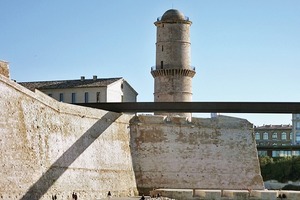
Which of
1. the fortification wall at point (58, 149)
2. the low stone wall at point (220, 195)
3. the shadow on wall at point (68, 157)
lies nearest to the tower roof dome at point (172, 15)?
the fortification wall at point (58, 149)

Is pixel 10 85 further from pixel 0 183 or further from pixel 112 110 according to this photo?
pixel 112 110

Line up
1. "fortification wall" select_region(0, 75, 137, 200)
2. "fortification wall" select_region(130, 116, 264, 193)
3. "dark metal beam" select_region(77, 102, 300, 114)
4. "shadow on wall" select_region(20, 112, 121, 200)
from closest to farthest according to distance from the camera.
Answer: "fortification wall" select_region(0, 75, 137, 200)
"shadow on wall" select_region(20, 112, 121, 200)
"dark metal beam" select_region(77, 102, 300, 114)
"fortification wall" select_region(130, 116, 264, 193)

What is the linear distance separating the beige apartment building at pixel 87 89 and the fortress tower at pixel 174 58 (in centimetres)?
329

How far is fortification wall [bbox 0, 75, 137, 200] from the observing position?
3027 cm

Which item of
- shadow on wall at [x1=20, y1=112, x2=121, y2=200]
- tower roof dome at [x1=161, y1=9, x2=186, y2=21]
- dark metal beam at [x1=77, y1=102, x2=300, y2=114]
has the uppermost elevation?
tower roof dome at [x1=161, y1=9, x2=186, y2=21]

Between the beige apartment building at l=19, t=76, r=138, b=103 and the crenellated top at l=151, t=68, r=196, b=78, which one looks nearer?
the beige apartment building at l=19, t=76, r=138, b=103

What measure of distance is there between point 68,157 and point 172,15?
969 inches

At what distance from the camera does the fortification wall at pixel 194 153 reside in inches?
1806

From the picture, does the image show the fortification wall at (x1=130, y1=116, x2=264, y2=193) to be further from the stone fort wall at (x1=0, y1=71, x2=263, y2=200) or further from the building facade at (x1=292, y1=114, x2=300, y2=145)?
the building facade at (x1=292, y1=114, x2=300, y2=145)

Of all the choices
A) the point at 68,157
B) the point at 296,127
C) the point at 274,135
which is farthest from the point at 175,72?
the point at 274,135

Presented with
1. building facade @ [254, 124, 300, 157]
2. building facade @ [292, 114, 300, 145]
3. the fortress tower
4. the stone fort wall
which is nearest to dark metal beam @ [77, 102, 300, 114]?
the stone fort wall

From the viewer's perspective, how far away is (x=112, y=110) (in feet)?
145

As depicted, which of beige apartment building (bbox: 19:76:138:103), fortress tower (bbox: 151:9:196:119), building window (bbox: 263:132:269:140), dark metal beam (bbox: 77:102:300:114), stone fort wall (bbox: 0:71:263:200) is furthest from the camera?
building window (bbox: 263:132:269:140)

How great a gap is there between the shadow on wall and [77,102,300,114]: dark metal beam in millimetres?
836
